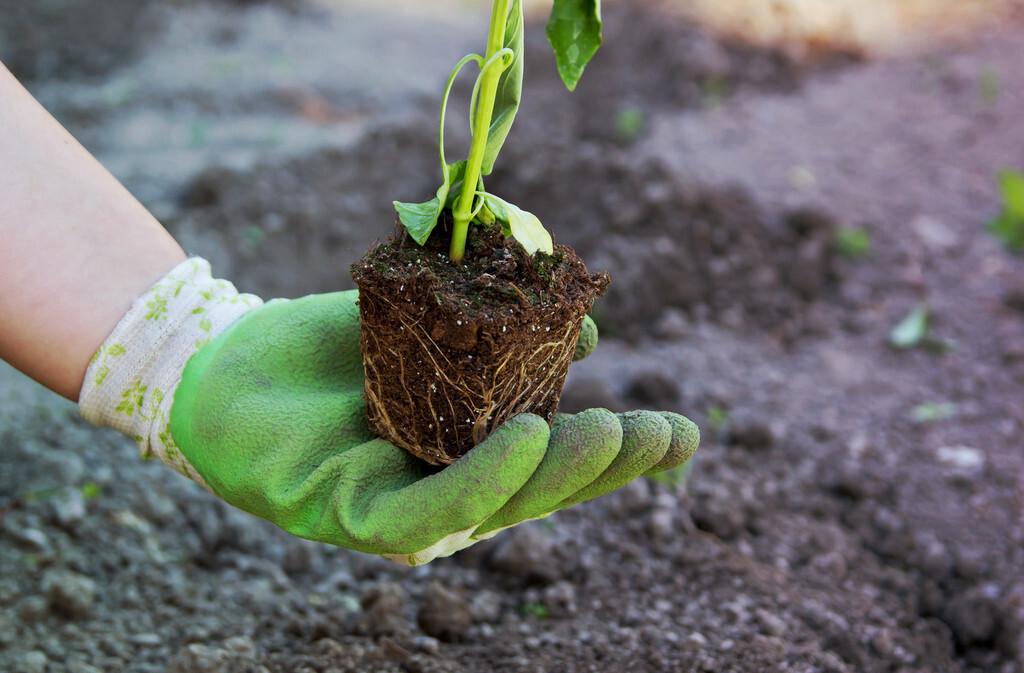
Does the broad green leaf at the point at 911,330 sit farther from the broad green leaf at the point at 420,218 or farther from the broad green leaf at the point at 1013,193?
the broad green leaf at the point at 420,218

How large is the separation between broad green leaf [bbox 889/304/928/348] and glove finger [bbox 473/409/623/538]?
6.08ft

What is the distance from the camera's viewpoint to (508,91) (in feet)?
3.97

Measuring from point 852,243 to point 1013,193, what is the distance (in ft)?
1.96

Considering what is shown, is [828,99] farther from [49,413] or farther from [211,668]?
[211,668]

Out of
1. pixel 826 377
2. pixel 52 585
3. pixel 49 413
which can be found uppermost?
pixel 826 377

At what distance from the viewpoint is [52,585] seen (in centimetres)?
157

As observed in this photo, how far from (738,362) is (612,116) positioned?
1.71m

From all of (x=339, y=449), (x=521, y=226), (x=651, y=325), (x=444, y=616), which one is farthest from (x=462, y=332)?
(x=651, y=325)

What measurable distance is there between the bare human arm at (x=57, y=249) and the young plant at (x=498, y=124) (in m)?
0.40

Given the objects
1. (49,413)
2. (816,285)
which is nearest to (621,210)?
(816,285)

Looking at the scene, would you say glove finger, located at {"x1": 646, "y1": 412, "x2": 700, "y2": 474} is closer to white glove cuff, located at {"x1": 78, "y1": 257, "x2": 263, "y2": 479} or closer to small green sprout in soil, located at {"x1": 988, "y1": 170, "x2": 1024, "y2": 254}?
white glove cuff, located at {"x1": 78, "y1": 257, "x2": 263, "y2": 479}

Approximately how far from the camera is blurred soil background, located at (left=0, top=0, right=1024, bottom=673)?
1.60 m

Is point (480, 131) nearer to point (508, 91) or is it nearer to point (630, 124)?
point (508, 91)

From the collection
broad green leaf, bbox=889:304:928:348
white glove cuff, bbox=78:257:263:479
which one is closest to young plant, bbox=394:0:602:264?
white glove cuff, bbox=78:257:263:479
